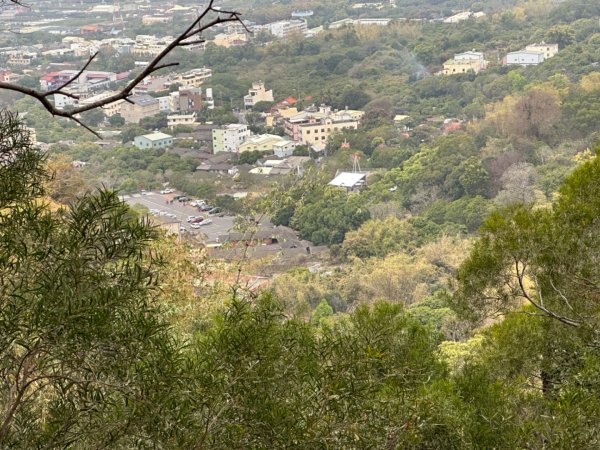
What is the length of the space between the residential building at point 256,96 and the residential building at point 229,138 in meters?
3.12

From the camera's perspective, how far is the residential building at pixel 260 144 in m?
19.2

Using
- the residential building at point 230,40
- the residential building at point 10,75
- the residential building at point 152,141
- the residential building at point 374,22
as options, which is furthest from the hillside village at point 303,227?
the residential building at point 230,40

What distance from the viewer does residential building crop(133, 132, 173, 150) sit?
65.6 ft

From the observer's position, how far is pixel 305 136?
780 inches

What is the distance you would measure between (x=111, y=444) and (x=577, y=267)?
6.31ft

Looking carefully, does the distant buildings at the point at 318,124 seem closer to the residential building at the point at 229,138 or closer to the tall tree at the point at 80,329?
the residential building at the point at 229,138

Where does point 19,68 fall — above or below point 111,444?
below

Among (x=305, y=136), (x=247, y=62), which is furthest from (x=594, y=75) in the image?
(x=247, y=62)

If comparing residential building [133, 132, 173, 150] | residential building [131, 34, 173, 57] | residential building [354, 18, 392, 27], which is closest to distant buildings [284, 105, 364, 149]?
residential building [133, 132, 173, 150]

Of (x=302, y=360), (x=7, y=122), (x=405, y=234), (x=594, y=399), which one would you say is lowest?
(x=405, y=234)

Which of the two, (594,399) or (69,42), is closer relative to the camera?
(594,399)

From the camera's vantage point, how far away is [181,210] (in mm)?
16078

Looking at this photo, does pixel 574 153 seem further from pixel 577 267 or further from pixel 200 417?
pixel 200 417

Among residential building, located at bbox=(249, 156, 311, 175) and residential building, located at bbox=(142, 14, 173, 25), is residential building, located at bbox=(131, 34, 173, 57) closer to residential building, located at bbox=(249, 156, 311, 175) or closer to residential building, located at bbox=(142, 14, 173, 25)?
residential building, located at bbox=(142, 14, 173, 25)
